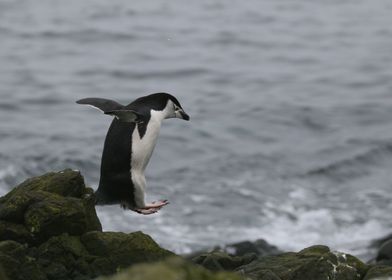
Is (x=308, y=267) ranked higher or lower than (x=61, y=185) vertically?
lower

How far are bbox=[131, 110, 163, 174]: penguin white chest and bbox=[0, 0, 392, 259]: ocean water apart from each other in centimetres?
419

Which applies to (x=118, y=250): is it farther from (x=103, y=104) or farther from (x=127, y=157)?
(x=103, y=104)

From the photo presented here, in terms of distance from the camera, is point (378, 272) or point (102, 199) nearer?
point (378, 272)

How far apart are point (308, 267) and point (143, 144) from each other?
208 centimetres

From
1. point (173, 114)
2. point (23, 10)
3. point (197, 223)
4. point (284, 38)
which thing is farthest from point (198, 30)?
point (173, 114)

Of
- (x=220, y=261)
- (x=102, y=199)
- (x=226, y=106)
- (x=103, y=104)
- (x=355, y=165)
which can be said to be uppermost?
(x=103, y=104)

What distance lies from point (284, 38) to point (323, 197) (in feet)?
38.7

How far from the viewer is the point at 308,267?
23.6ft

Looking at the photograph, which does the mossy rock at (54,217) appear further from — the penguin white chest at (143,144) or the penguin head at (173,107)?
the penguin head at (173,107)

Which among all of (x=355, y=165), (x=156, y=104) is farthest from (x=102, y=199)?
(x=355, y=165)

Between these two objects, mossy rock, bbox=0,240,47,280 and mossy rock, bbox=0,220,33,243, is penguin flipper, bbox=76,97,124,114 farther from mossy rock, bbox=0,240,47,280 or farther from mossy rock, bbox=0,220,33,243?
mossy rock, bbox=0,240,47,280

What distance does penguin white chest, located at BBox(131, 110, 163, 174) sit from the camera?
28.3 ft

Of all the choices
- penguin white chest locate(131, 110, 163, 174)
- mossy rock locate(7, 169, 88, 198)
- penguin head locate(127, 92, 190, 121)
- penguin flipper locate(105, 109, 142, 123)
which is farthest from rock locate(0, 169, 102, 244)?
penguin head locate(127, 92, 190, 121)

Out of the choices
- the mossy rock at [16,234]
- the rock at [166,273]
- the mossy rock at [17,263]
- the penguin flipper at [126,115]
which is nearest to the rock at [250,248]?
the penguin flipper at [126,115]
